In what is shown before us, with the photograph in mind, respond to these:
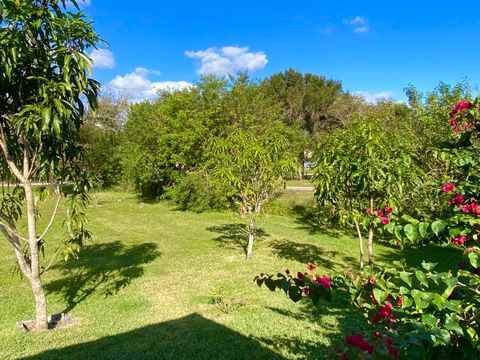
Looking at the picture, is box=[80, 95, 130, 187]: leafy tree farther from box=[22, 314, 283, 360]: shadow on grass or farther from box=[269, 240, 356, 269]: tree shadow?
box=[22, 314, 283, 360]: shadow on grass

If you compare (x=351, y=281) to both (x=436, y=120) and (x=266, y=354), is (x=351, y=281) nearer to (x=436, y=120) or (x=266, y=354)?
(x=266, y=354)

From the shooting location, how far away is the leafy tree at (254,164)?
29.5ft

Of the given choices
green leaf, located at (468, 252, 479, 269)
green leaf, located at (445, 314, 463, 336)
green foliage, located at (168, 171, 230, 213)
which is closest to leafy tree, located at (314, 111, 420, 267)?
green leaf, located at (468, 252, 479, 269)

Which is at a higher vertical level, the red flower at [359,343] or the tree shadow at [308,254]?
the red flower at [359,343]

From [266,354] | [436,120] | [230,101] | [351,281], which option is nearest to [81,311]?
[266,354]

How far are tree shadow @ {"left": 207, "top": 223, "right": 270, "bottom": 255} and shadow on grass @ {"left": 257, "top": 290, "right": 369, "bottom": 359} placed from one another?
14.4 feet

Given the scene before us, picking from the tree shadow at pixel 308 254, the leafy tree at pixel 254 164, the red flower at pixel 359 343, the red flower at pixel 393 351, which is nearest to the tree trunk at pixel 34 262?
the leafy tree at pixel 254 164

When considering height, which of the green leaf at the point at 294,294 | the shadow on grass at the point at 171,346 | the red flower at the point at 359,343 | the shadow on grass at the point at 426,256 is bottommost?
the shadow on grass at the point at 426,256

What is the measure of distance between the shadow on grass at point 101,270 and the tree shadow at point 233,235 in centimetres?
250

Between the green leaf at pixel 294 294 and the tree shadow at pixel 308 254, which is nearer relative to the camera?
the green leaf at pixel 294 294

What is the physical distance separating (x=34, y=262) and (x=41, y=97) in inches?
96.4

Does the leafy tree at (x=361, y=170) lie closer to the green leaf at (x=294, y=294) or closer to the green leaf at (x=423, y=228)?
the green leaf at (x=423, y=228)

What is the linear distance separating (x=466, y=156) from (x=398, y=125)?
41.4 ft

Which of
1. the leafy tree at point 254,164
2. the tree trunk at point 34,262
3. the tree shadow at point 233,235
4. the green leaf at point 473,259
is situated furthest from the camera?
the tree shadow at point 233,235
